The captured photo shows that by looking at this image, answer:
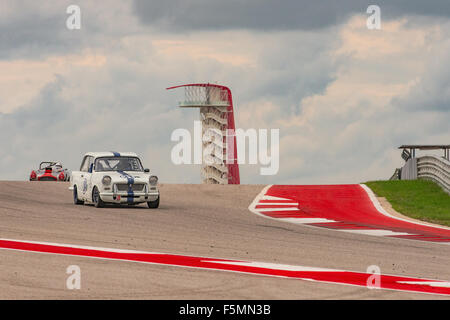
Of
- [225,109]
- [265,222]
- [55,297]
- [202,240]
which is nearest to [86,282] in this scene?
[55,297]

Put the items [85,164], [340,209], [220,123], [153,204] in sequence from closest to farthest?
[153,204] < [85,164] < [340,209] < [220,123]

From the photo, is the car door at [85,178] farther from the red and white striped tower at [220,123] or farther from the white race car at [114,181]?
the red and white striped tower at [220,123]

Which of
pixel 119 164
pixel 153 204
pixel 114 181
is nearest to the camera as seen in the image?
pixel 114 181

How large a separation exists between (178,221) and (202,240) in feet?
10.7

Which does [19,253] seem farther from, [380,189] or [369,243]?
[380,189]

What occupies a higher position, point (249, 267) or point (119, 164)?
point (119, 164)

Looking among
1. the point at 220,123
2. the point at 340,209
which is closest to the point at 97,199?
the point at 340,209

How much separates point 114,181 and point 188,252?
795 cm

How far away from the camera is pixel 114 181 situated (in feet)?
62.3

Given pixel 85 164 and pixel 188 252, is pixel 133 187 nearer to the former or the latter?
pixel 85 164

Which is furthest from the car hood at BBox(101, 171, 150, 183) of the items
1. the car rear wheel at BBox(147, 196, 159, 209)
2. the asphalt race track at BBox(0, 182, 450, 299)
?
the asphalt race track at BBox(0, 182, 450, 299)

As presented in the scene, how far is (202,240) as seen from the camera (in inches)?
509

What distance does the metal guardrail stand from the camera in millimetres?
26344

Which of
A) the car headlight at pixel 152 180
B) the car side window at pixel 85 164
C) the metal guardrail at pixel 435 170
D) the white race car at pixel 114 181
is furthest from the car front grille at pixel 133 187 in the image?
the metal guardrail at pixel 435 170
